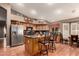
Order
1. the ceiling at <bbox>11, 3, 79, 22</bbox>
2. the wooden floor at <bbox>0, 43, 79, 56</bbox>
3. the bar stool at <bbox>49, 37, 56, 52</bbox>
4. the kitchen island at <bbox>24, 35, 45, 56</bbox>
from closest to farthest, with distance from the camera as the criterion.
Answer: the ceiling at <bbox>11, 3, 79, 22</bbox> → the wooden floor at <bbox>0, 43, 79, 56</bbox> → the bar stool at <bbox>49, 37, 56, 52</bbox> → the kitchen island at <bbox>24, 35, 45, 56</bbox>

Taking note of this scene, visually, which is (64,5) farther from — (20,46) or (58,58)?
(20,46)

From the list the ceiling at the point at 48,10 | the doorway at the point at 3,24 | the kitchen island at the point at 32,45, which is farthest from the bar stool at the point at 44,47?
the doorway at the point at 3,24

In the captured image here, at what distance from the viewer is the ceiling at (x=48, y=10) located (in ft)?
15.5

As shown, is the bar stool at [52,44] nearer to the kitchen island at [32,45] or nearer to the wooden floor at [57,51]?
the wooden floor at [57,51]

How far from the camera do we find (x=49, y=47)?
5.52 metres

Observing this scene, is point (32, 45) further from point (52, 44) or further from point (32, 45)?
point (52, 44)

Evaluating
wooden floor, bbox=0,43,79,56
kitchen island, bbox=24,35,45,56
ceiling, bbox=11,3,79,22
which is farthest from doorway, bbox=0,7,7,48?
kitchen island, bbox=24,35,45,56

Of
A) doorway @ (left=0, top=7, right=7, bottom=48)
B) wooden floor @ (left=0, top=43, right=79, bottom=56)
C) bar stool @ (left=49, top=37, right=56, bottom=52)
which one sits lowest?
wooden floor @ (left=0, top=43, right=79, bottom=56)

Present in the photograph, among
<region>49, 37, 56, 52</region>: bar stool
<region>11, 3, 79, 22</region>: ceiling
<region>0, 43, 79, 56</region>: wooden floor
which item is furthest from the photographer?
<region>49, 37, 56, 52</region>: bar stool

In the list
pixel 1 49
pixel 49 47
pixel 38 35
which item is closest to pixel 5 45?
pixel 1 49

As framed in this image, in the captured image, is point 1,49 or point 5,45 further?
point 5,45

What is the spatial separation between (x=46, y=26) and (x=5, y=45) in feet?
6.23

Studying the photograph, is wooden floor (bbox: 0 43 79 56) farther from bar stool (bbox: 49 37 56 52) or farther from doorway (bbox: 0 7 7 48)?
doorway (bbox: 0 7 7 48)

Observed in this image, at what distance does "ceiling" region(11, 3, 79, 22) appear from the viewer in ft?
15.5
